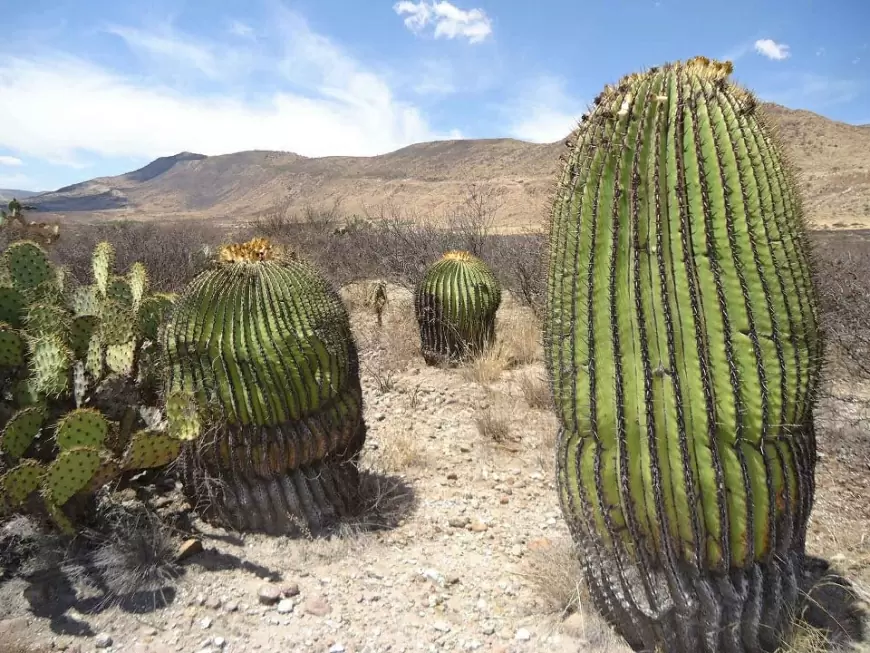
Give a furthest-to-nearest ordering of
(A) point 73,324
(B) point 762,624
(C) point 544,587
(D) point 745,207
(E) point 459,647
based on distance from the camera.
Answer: (A) point 73,324 < (C) point 544,587 < (E) point 459,647 < (B) point 762,624 < (D) point 745,207

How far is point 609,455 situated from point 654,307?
0.58 metres

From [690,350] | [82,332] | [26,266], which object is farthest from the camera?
[26,266]

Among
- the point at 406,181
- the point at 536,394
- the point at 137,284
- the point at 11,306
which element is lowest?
the point at 536,394

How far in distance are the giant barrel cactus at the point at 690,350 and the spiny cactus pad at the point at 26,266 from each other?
3.63 metres

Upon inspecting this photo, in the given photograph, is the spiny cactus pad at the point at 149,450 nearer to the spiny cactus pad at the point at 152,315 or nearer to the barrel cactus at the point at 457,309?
the spiny cactus pad at the point at 152,315

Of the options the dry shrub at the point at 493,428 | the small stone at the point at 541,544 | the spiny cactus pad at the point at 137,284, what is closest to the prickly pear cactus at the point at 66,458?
the spiny cactus pad at the point at 137,284

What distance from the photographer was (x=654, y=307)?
6.97ft

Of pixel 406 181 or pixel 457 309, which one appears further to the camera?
pixel 406 181

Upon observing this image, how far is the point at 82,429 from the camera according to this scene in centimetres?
314

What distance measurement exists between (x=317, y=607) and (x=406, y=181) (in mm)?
61698

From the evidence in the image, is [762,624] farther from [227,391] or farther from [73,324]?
[73,324]

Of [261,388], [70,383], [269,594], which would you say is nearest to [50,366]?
[70,383]

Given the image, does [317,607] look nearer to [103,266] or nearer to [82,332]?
[82,332]

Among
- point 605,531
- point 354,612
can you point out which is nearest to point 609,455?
point 605,531
